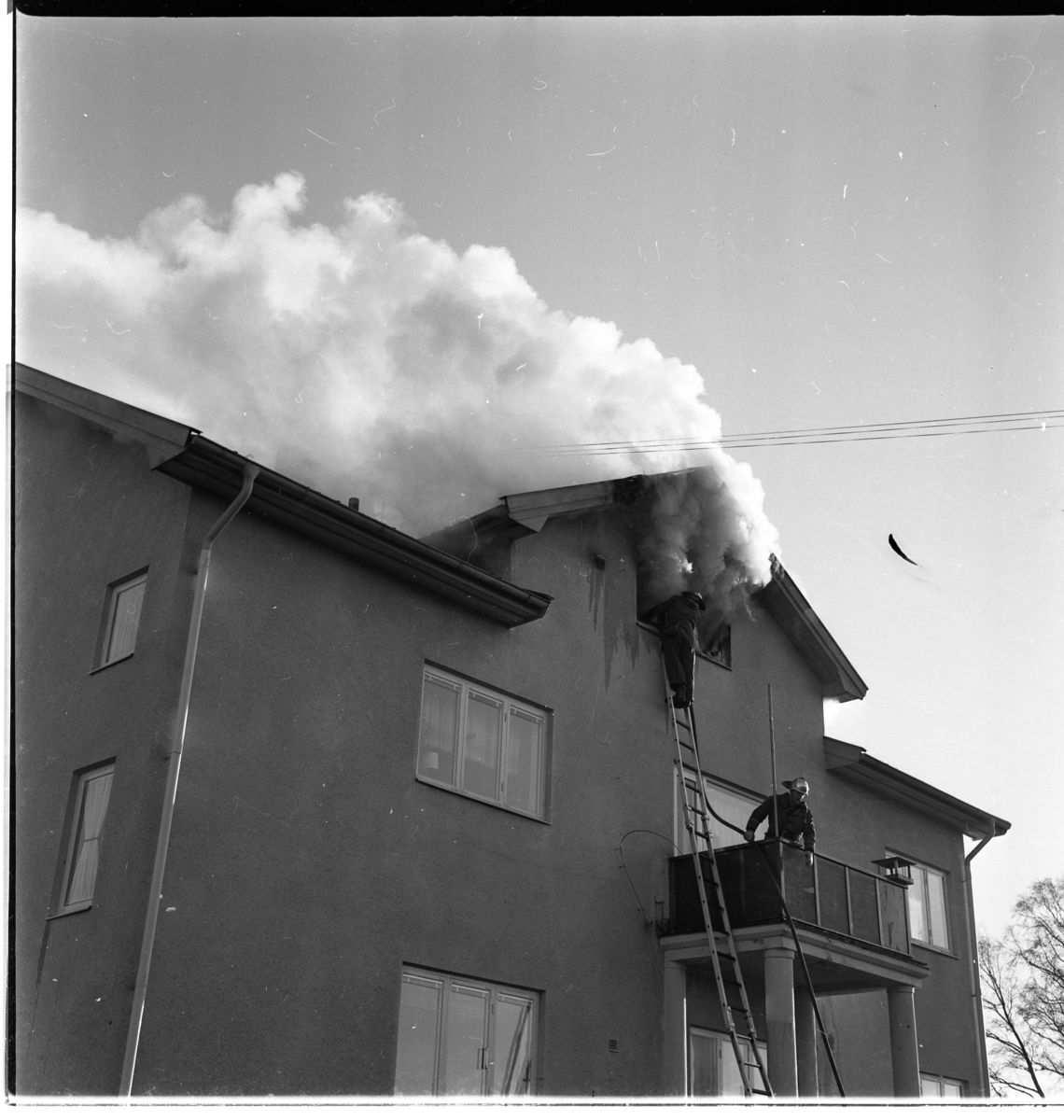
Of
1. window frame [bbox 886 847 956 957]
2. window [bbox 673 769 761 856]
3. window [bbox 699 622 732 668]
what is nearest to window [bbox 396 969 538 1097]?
window [bbox 673 769 761 856]

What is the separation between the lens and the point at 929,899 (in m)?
18.0

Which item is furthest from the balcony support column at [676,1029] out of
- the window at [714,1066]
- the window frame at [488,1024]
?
the window frame at [488,1024]

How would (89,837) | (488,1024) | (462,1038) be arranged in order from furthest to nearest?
(488,1024) < (462,1038) < (89,837)

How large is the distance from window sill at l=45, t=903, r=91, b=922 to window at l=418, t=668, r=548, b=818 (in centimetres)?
315

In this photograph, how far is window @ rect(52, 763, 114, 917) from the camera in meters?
10.3

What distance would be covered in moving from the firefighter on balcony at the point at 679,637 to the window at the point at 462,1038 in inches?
168

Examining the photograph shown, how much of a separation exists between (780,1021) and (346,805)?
497cm

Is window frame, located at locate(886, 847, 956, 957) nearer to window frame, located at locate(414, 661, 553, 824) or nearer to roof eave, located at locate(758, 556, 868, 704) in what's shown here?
roof eave, located at locate(758, 556, 868, 704)

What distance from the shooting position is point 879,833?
57.8 ft

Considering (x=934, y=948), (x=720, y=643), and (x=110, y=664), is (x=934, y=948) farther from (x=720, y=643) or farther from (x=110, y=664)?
(x=110, y=664)

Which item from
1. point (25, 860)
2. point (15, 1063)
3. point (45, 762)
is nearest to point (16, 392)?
point (45, 762)

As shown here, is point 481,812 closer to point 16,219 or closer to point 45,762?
point 45,762

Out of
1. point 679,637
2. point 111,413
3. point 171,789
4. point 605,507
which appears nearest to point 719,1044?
point 679,637

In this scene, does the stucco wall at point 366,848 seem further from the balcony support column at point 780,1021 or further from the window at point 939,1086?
the window at point 939,1086
